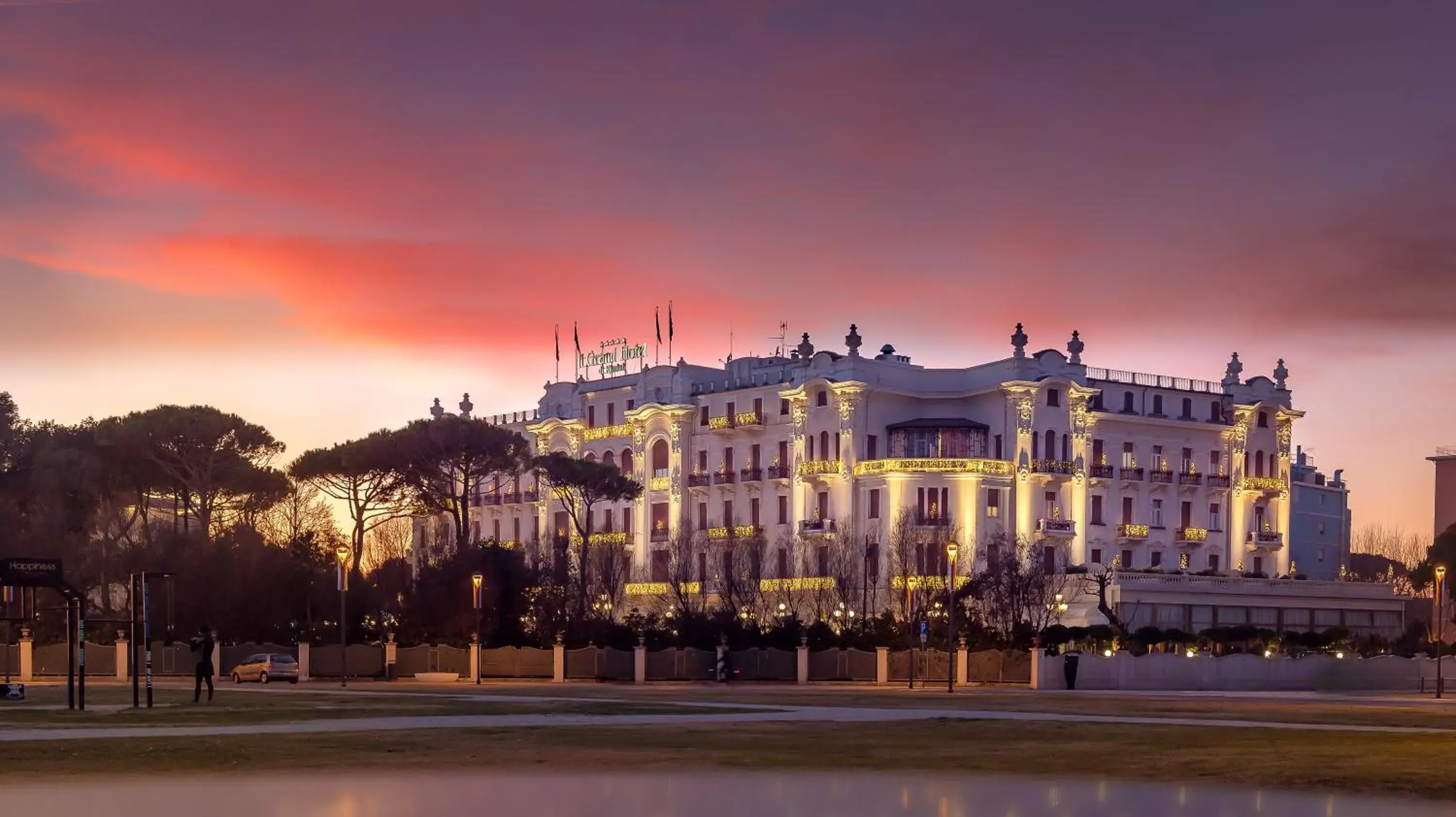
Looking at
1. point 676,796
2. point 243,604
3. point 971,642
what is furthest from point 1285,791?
point 243,604

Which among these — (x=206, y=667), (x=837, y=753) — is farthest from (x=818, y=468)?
(x=837, y=753)

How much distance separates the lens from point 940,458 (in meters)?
126

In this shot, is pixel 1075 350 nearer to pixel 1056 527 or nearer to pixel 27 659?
pixel 1056 527

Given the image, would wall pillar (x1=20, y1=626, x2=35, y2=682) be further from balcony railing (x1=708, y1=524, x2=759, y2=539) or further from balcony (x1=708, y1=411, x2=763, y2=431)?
balcony (x1=708, y1=411, x2=763, y2=431)

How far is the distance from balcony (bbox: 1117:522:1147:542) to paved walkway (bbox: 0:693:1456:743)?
86.3 meters

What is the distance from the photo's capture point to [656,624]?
334ft

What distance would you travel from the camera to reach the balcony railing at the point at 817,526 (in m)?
127

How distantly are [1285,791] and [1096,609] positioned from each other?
291 feet

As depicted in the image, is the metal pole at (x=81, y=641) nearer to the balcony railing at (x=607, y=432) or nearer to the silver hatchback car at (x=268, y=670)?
the silver hatchback car at (x=268, y=670)

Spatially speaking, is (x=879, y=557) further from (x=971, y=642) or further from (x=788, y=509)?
(x=971, y=642)

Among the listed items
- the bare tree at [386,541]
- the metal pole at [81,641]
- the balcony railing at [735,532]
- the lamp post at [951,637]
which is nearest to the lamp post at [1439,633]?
the lamp post at [951,637]

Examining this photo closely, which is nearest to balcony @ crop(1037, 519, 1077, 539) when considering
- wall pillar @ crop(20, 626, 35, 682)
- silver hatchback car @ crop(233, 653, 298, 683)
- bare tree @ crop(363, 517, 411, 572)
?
bare tree @ crop(363, 517, 411, 572)

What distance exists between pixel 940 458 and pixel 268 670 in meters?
56.8

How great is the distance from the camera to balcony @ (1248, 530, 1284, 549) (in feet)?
462
